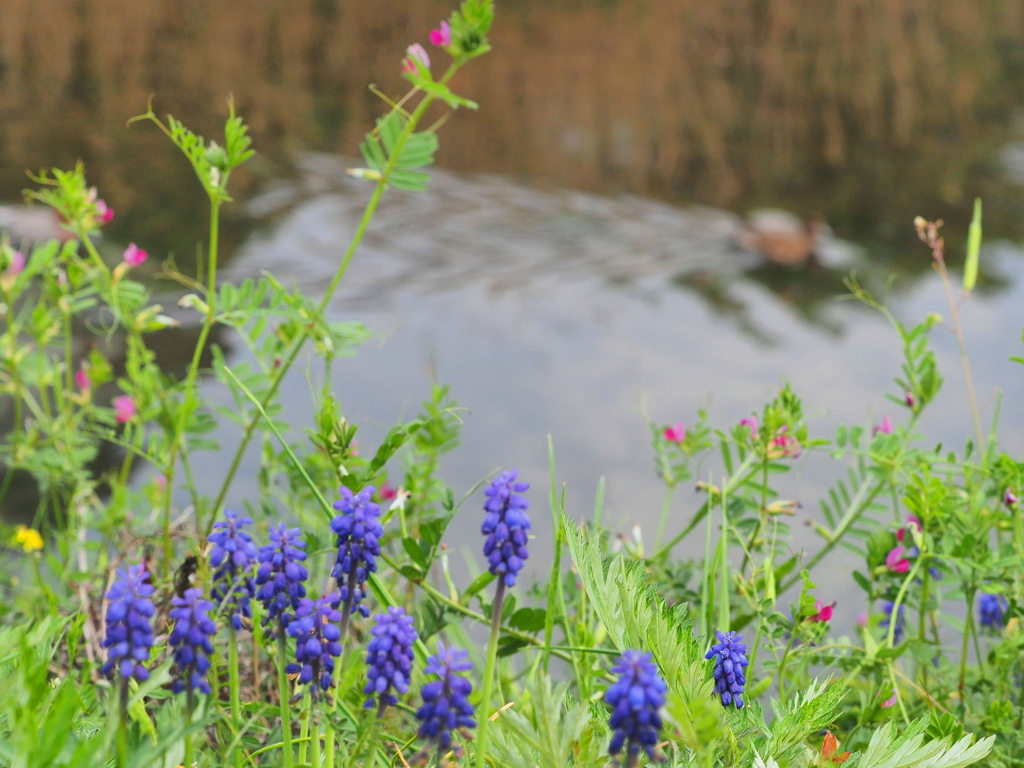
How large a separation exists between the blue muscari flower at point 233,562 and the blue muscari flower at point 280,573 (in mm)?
25

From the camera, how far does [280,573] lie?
98 centimetres

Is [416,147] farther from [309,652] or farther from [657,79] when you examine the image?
[657,79]

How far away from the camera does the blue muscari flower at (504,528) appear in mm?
916

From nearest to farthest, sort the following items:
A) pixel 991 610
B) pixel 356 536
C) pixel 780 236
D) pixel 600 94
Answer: pixel 356 536 < pixel 991 610 < pixel 780 236 < pixel 600 94

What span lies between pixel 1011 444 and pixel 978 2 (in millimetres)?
8898

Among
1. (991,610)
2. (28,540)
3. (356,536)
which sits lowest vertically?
(28,540)

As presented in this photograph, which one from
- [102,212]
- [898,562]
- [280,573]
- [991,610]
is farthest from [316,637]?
[991,610]

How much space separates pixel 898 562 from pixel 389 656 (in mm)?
1029

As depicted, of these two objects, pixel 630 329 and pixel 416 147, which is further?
pixel 630 329

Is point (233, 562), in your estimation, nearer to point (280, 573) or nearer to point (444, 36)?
point (280, 573)

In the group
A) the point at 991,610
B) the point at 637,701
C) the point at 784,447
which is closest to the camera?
the point at 637,701

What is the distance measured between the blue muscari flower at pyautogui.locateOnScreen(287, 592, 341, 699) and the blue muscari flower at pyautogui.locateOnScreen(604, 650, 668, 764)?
0.31 m

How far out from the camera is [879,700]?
4.40ft

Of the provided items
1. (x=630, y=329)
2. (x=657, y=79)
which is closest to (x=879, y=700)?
(x=630, y=329)
